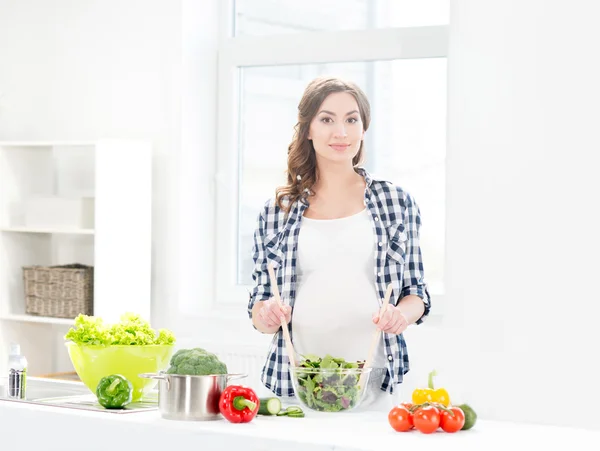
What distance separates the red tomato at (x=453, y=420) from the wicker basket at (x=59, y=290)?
9.21ft

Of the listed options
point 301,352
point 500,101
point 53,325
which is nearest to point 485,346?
point 500,101

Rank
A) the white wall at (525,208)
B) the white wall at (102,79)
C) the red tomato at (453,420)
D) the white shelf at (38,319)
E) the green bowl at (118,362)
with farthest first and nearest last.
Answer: the white wall at (102,79)
the white shelf at (38,319)
the white wall at (525,208)
the green bowl at (118,362)
the red tomato at (453,420)

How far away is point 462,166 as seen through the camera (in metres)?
4.21

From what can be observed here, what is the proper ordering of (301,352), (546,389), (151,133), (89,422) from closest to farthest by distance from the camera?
(89,422)
(301,352)
(546,389)
(151,133)

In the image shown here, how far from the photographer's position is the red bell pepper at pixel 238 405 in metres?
2.33

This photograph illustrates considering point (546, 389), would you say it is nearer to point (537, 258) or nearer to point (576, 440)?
point (537, 258)

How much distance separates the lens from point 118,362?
270 cm

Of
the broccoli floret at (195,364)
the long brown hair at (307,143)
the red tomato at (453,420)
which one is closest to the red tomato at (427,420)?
the red tomato at (453,420)

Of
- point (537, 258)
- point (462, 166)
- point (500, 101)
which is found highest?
point (500, 101)

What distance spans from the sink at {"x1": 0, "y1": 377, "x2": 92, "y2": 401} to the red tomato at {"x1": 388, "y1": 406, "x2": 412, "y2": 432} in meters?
1.05

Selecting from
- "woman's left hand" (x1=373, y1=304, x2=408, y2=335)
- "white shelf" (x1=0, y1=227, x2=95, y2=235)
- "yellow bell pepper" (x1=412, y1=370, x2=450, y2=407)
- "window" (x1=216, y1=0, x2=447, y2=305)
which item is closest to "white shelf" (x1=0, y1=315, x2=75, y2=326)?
"white shelf" (x1=0, y1=227, x2=95, y2=235)

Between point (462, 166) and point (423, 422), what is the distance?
214cm

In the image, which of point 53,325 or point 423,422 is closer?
point 423,422

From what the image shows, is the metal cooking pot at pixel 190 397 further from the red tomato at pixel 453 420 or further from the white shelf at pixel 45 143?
the white shelf at pixel 45 143
